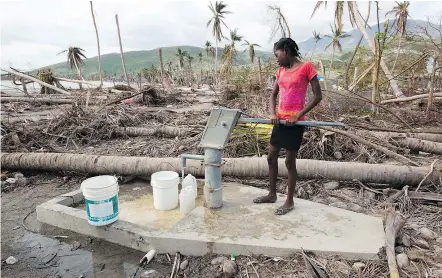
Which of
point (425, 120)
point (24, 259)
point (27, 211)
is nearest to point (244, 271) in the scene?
point (24, 259)

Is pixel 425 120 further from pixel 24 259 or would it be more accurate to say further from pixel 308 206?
pixel 24 259

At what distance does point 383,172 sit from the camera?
12.1ft

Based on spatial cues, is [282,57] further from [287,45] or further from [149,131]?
[149,131]

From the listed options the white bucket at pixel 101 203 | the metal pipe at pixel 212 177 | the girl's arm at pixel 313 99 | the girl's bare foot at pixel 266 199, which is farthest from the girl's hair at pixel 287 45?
the white bucket at pixel 101 203

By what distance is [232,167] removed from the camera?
4.09 m

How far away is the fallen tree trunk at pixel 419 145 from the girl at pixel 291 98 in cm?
283

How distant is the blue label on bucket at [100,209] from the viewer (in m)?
2.76

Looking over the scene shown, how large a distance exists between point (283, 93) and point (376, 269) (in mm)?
1653

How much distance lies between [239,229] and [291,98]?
1297mm

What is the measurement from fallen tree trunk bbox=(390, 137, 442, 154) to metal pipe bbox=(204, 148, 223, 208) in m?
3.36

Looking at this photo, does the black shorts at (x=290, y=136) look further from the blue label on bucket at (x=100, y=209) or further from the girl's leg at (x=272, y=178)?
the blue label on bucket at (x=100, y=209)

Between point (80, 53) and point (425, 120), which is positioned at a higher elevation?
point (80, 53)

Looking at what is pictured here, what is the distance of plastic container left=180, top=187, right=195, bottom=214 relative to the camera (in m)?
3.21

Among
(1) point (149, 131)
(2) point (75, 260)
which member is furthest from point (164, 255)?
(1) point (149, 131)
